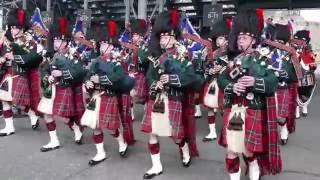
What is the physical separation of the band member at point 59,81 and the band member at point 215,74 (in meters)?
1.85

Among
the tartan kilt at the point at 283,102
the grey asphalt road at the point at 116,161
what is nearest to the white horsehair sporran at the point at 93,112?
the grey asphalt road at the point at 116,161

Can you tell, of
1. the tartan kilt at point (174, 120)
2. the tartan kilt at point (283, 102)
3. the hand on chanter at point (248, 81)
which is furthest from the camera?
the tartan kilt at point (283, 102)

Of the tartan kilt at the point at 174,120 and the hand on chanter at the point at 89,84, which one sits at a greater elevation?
the hand on chanter at the point at 89,84

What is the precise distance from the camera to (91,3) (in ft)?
57.2

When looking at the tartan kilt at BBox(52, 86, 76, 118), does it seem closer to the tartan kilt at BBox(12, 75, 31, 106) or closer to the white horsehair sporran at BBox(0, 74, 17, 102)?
the tartan kilt at BBox(12, 75, 31, 106)

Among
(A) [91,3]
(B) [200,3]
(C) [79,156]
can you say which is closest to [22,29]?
(C) [79,156]

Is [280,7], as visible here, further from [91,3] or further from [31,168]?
[31,168]

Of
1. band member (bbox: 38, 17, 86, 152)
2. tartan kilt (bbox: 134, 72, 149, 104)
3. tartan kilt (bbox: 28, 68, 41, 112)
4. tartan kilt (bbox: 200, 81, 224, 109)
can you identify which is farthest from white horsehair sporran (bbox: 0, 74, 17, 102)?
tartan kilt (bbox: 200, 81, 224, 109)

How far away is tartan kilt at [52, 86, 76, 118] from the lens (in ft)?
19.1

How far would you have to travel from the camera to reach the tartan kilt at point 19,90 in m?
6.43

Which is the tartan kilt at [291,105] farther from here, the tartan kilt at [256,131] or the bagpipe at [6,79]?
the bagpipe at [6,79]

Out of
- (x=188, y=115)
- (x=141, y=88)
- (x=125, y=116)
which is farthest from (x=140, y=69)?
(x=188, y=115)

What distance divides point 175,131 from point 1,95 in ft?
10.1

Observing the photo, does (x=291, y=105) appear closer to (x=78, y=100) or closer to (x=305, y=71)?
(x=305, y=71)
